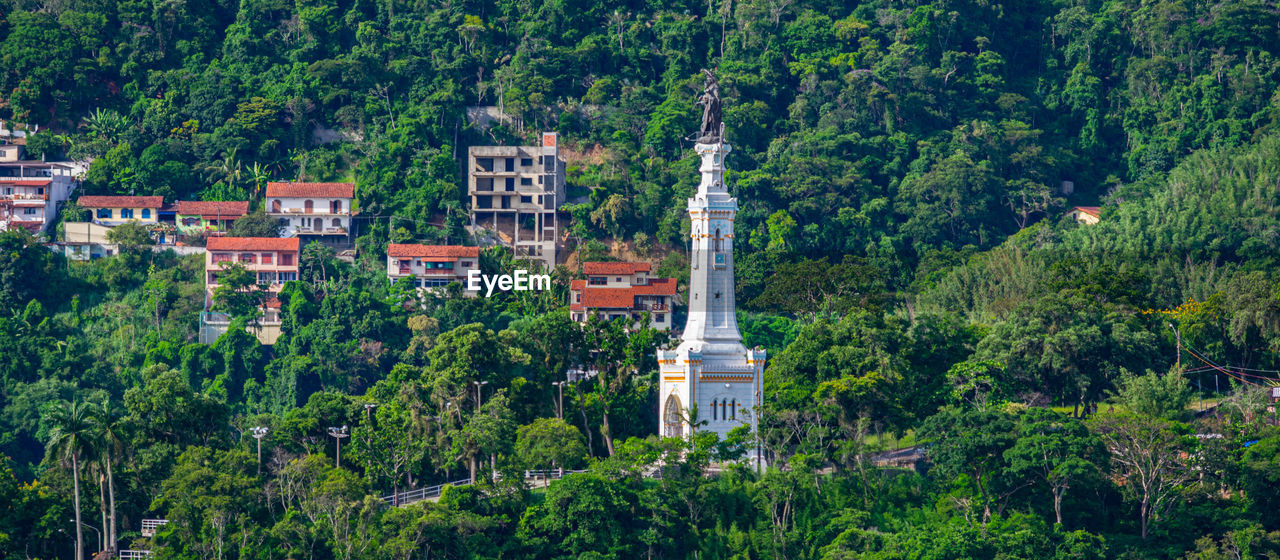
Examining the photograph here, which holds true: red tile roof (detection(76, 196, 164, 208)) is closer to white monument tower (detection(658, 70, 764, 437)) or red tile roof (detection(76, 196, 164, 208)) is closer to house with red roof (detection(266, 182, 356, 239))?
house with red roof (detection(266, 182, 356, 239))

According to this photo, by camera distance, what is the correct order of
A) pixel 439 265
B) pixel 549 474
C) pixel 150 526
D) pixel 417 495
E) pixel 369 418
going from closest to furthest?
1. pixel 150 526
2. pixel 417 495
3. pixel 549 474
4. pixel 369 418
5. pixel 439 265

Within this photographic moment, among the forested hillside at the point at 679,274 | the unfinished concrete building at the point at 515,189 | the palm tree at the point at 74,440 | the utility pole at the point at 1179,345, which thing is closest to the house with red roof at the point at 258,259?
the forested hillside at the point at 679,274

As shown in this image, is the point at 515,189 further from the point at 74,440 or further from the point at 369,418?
the point at 74,440

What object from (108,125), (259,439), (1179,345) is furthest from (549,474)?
(108,125)

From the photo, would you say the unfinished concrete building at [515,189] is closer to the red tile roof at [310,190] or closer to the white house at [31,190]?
the red tile roof at [310,190]

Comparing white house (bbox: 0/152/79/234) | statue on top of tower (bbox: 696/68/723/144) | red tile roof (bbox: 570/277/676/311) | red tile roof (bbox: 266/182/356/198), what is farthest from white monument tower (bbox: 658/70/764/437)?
white house (bbox: 0/152/79/234)

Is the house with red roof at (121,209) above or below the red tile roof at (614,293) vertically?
above
